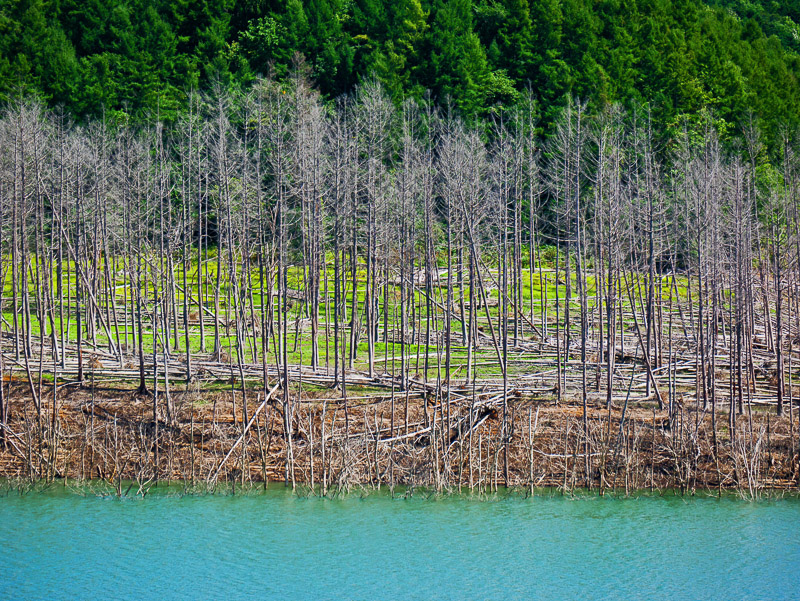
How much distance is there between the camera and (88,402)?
24672 millimetres

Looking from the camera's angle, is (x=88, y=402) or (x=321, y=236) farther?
(x=321, y=236)

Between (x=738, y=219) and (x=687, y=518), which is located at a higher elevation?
(x=738, y=219)

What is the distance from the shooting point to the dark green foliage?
58094mm

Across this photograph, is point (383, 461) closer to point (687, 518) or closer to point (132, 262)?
point (687, 518)

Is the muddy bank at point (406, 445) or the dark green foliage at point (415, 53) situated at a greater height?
the dark green foliage at point (415, 53)

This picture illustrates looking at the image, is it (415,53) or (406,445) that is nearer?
(406,445)

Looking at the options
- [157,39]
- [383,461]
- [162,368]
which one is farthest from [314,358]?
[157,39]

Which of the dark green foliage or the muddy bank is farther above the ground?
the dark green foliage

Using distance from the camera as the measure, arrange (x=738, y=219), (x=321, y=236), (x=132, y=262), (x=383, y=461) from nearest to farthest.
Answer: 1. (x=383, y=461)
2. (x=738, y=219)
3. (x=321, y=236)
4. (x=132, y=262)

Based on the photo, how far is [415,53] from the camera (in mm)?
63562

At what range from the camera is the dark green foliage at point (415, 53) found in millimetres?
58094

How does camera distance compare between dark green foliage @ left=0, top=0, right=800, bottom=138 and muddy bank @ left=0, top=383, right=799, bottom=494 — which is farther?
dark green foliage @ left=0, top=0, right=800, bottom=138

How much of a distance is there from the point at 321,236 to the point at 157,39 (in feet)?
127

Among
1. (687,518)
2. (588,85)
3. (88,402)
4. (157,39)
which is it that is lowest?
(687,518)
